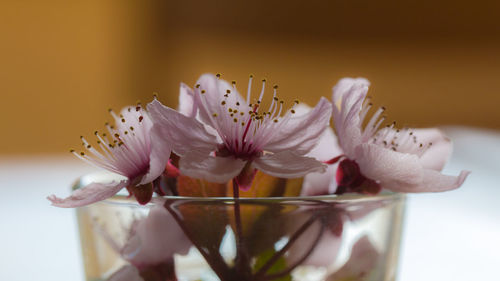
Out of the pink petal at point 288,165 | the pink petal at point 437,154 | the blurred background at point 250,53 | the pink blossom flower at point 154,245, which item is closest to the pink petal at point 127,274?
the pink blossom flower at point 154,245

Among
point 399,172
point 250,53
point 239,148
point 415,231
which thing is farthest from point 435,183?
point 250,53

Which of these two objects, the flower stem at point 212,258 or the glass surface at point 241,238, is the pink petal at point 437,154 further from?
Answer: the flower stem at point 212,258

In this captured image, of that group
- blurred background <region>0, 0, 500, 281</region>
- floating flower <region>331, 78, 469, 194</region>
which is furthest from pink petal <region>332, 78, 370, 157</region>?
blurred background <region>0, 0, 500, 281</region>

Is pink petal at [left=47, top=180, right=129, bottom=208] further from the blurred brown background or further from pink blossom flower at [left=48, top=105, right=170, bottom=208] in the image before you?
the blurred brown background

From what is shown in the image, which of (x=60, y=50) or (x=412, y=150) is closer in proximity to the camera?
(x=412, y=150)

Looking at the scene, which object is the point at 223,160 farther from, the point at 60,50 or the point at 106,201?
the point at 60,50

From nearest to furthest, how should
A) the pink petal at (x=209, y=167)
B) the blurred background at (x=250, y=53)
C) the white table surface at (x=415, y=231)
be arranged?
the pink petal at (x=209, y=167)
the white table surface at (x=415, y=231)
the blurred background at (x=250, y=53)

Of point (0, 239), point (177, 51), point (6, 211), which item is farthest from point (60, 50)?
point (0, 239)
